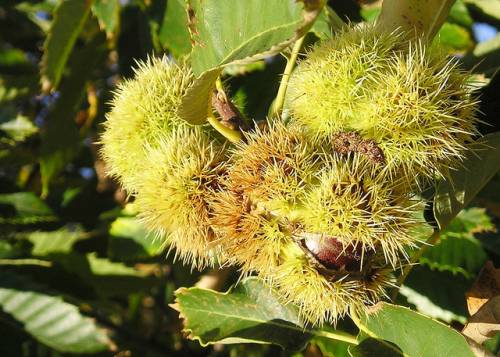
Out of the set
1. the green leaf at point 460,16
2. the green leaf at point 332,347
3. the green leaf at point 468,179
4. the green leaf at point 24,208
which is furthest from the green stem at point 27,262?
the green leaf at point 460,16

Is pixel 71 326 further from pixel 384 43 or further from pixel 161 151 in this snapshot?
pixel 384 43

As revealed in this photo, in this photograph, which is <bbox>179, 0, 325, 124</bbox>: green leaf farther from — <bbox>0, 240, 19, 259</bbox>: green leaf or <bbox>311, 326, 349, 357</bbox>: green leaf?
<bbox>0, 240, 19, 259</bbox>: green leaf

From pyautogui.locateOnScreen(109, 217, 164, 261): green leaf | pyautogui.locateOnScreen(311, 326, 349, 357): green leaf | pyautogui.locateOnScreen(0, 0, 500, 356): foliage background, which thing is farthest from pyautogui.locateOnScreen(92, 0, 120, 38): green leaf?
pyautogui.locateOnScreen(311, 326, 349, 357): green leaf

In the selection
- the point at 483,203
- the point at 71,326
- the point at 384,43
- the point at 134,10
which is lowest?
the point at 71,326

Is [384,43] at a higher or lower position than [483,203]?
higher

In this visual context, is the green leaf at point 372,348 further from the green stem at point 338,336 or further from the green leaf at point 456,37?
the green leaf at point 456,37

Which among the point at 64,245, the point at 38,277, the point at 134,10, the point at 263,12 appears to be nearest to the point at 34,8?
the point at 134,10

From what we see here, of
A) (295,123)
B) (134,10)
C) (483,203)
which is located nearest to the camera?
(295,123)

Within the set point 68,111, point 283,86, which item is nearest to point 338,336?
point 283,86
